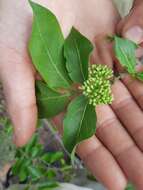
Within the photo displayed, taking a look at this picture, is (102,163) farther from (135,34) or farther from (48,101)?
(135,34)

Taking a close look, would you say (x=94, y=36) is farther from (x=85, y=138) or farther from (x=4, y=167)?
(x=4, y=167)

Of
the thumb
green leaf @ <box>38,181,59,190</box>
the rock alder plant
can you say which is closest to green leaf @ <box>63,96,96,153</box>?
the rock alder plant

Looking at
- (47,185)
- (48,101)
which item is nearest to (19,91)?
(48,101)

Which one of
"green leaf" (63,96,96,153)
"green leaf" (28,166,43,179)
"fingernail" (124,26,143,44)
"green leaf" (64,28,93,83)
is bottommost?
"green leaf" (28,166,43,179)

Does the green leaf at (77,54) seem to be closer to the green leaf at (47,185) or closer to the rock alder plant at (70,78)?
the rock alder plant at (70,78)

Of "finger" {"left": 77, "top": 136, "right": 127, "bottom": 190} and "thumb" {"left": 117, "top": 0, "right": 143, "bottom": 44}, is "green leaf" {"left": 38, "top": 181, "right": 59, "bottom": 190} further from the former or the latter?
"thumb" {"left": 117, "top": 0, "right": 143, "bottom": 44}
